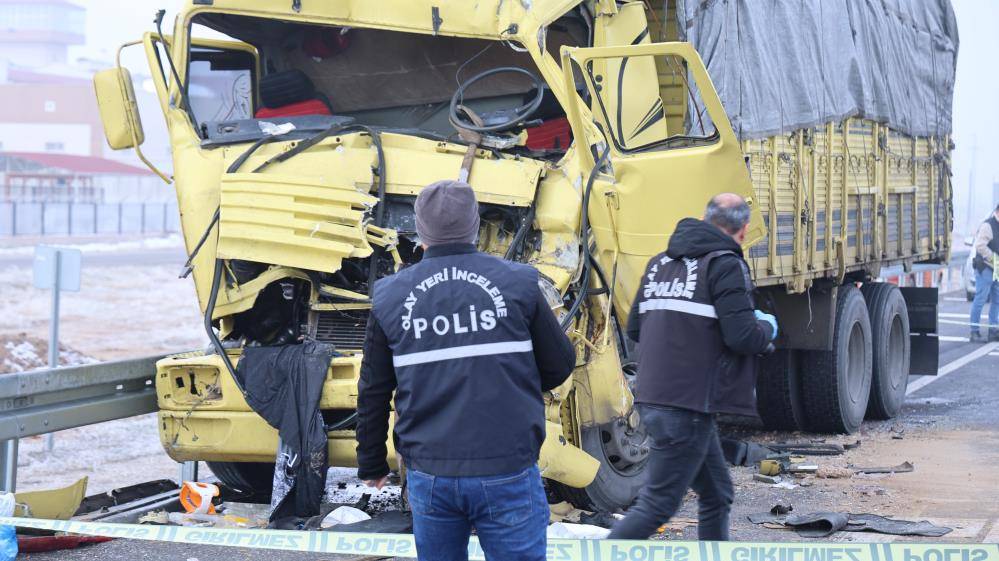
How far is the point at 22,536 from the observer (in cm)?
620

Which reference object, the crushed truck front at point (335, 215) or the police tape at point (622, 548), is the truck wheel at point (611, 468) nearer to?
the crushed truck front at point (335, 215)

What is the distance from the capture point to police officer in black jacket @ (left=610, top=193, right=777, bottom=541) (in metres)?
→ 5.22

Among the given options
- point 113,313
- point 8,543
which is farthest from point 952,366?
point 113,313

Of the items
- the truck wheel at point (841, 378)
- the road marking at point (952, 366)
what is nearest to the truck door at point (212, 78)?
the truck wheel at point (841, 378)

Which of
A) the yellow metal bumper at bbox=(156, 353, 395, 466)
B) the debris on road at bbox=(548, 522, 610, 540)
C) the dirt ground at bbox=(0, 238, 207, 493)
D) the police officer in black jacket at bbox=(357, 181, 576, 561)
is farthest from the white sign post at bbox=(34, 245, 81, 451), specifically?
the police officer in black jacket at bbox=(357, 181, 576, 561)

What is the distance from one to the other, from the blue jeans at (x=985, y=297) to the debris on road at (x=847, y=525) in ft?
37.1

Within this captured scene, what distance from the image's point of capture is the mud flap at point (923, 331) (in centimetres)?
1239

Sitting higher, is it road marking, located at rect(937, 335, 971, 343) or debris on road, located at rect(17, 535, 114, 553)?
road marking, located at rect(937, 335, 971, 343)

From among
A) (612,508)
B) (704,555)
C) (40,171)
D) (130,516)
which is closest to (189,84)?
(130,516)

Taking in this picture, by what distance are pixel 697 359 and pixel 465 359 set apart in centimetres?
187

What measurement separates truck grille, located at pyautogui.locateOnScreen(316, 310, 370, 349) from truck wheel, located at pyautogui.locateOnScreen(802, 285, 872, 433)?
15.6 feet

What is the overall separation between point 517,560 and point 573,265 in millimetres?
3034

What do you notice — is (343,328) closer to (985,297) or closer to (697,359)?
(697,359)

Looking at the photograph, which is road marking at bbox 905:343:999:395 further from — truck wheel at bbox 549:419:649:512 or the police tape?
the police tape
